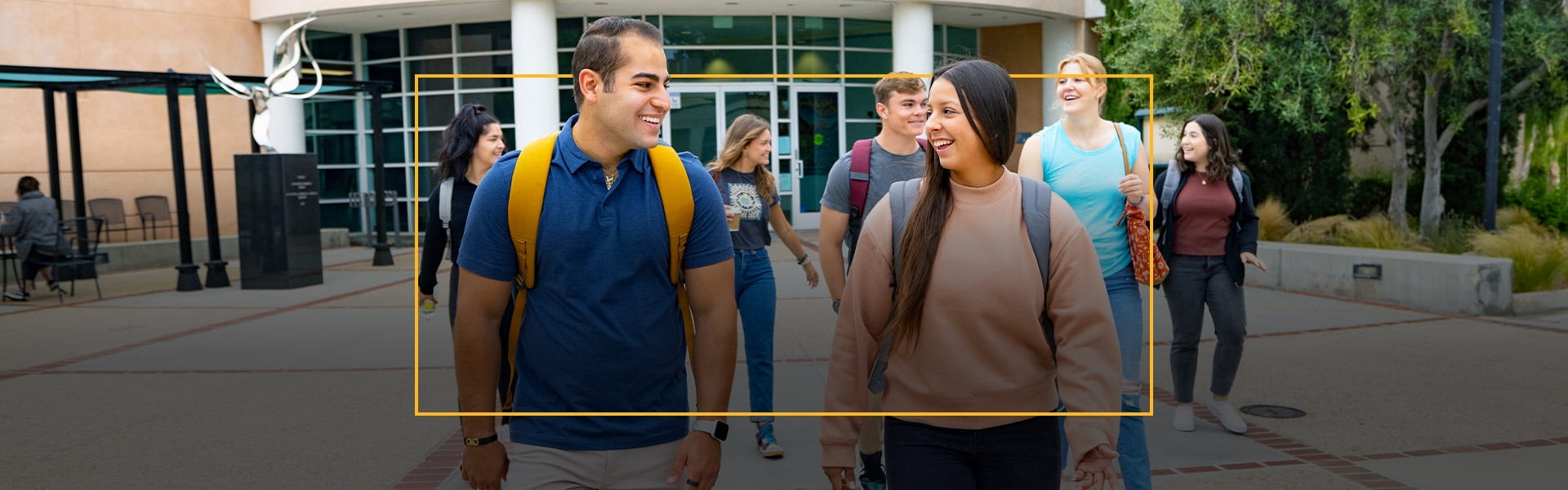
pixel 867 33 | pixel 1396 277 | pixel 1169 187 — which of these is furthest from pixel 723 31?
pixel 1396 277

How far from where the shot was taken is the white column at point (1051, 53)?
2.59 meters

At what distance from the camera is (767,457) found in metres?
5.50

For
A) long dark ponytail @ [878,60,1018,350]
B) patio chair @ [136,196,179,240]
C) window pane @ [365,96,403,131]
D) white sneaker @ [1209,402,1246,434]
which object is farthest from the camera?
window pane @ [365,96,403,131]

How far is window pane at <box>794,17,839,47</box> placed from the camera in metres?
2.62

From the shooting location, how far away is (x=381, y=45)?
23438mm

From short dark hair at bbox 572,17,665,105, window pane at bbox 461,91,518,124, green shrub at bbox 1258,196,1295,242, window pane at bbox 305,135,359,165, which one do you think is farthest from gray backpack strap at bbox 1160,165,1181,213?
window pane at bbox 305,135,359,165

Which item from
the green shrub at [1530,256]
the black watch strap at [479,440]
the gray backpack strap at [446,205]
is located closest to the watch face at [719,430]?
the black watch strap at [479,440]

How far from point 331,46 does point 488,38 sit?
17.2 ft

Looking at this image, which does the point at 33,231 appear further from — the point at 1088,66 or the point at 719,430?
the point at 1088,66

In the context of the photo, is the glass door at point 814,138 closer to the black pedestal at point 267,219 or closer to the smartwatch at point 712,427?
the smartwatch at point 712,427

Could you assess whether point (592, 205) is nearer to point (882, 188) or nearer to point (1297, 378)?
point (882, 188)

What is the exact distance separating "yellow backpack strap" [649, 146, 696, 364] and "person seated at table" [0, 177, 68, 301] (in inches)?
519

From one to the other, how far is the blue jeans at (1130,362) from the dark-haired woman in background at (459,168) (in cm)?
236

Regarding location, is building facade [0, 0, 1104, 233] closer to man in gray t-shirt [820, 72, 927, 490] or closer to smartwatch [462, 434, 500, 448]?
man in gray t-shirt [820, 72, 927, 490]
